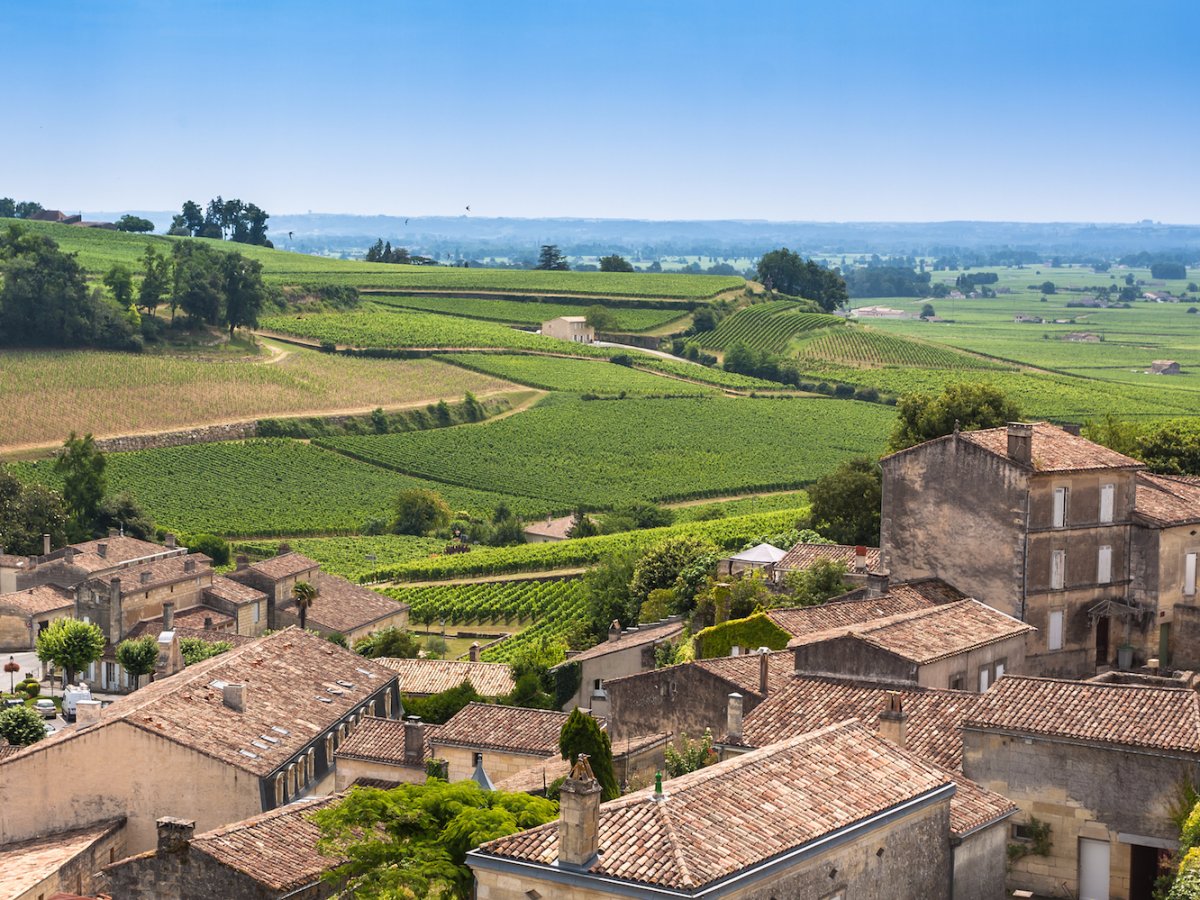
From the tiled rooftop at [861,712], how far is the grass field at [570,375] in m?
112

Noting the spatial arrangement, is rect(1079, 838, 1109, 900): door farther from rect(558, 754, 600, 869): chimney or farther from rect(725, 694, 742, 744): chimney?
rect(558, 754, 600, 869): chimney

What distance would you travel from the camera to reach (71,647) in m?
61.2

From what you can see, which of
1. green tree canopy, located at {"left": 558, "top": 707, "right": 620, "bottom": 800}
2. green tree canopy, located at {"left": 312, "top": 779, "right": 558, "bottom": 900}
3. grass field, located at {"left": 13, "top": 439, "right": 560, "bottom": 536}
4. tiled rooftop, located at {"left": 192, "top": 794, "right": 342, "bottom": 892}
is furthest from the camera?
grass field, located at {"left": 13, "top": 439, "right": 560, "bottom": 536}

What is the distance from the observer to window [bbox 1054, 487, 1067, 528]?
39.3m

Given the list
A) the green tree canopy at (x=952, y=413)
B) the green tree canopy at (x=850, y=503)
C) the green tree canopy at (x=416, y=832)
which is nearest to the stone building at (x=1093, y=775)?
the green tree canopy at (x=416, y=832)

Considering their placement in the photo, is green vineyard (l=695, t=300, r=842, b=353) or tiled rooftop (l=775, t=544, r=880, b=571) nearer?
tiled rooftop (l=775, t=544, r=880, b=571)

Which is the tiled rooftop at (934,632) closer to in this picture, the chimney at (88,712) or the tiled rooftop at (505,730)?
the tiled rooftop at (505,730)

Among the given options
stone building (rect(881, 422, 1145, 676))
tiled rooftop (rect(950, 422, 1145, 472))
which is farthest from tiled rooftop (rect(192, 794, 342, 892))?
tiled rooftop (rect(950, 422, 1145, 472))

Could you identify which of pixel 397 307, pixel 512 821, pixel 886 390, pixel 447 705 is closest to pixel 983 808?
pixel 512 821

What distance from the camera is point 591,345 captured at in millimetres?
168375

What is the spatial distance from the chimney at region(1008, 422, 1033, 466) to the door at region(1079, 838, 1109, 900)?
14.5 m

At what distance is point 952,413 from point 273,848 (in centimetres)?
2943

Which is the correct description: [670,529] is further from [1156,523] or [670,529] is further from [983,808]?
[983,808]

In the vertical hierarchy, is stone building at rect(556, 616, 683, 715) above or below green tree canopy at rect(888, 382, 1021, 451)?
below
